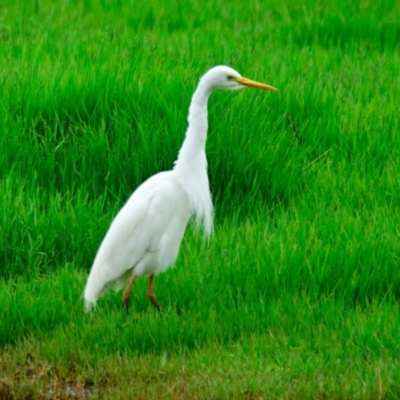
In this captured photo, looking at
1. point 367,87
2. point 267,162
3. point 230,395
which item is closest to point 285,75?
point 367,87

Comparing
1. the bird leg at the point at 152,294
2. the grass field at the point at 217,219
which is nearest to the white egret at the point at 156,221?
the bird leg at the point at 152,294

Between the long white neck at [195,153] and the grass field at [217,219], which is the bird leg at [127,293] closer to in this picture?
the grass field at [217,219]

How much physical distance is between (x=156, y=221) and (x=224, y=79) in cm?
74

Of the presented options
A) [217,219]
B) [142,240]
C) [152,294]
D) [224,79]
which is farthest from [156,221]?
[217,219]

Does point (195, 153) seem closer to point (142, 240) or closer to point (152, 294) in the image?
point (142, 240)

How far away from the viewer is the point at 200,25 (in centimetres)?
934

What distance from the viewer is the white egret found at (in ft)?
15.8

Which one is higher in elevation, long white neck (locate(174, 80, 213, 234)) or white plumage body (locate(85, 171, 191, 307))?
long white neck (locate(174, 80, 213, 234))

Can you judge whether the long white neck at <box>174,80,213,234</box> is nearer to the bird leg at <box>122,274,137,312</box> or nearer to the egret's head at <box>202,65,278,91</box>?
the egret's head at <box>202,65,278,91</box>

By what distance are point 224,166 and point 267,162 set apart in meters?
0.24

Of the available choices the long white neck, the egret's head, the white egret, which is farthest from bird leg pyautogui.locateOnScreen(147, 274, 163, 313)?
the egret's head

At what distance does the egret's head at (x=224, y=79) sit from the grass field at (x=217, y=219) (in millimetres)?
764

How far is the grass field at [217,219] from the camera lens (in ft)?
14.1

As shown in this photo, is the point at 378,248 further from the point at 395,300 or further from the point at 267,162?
the point at 267,162
